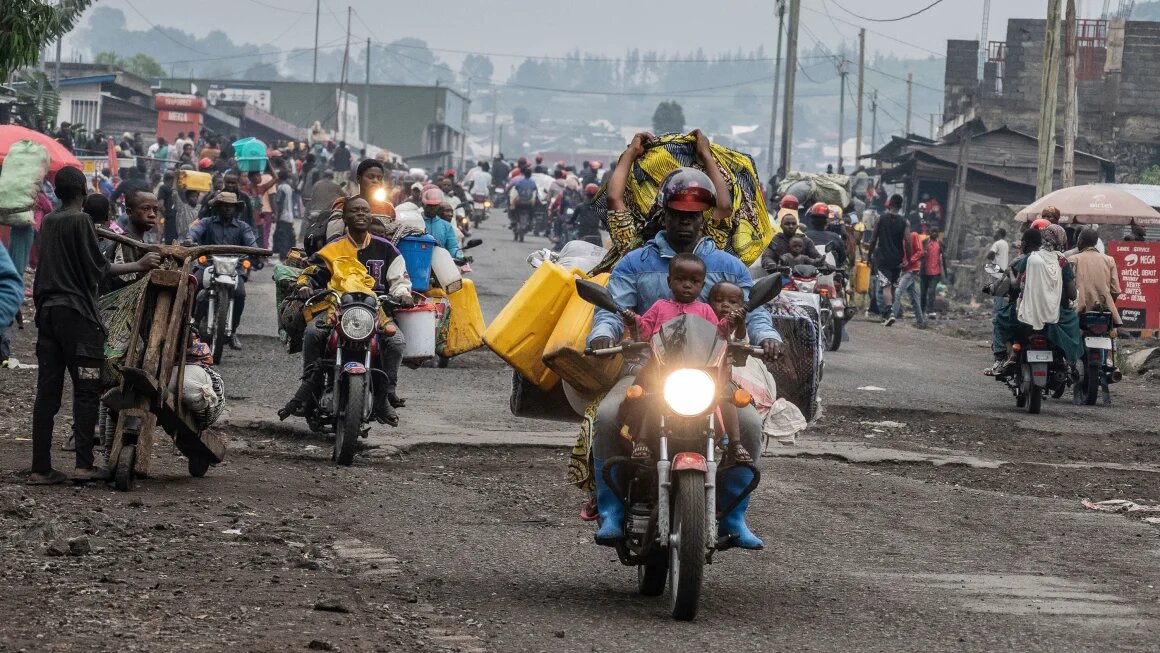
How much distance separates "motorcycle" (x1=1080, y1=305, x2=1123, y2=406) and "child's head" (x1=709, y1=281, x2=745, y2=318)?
1061 centimetres

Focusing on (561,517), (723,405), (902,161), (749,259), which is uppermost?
(902,161)

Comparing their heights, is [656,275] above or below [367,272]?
above

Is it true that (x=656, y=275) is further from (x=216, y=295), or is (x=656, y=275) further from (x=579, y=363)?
(x=216, y=295)

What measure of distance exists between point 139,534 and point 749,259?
130 inches

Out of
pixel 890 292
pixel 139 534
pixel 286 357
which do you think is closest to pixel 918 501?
pixel 139 534

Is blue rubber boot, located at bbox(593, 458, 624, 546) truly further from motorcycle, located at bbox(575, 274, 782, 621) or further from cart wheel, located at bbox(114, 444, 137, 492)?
cart wheel, located at bbox(114, 444, 137, 492)

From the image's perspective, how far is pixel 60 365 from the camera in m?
9.18

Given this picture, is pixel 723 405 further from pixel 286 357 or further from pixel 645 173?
pixel 286 357

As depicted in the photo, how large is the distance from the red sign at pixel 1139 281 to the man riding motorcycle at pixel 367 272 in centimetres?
1369

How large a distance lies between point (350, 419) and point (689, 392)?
458 cm

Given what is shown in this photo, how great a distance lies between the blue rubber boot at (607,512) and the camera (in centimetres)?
663

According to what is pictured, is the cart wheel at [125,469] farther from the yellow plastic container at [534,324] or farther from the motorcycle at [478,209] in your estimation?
the motorcycle at [478,209]

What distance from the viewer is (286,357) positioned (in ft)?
56.2

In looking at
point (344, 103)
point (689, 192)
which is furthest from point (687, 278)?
point (344, 103)
